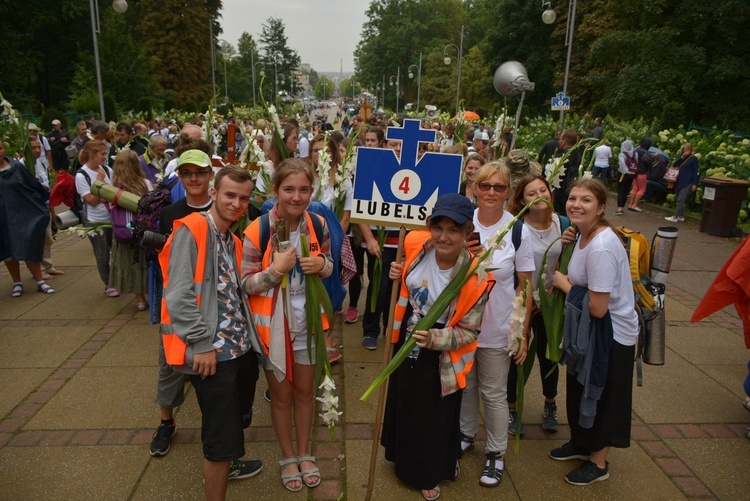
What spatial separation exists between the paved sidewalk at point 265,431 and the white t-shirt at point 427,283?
125 centimetres

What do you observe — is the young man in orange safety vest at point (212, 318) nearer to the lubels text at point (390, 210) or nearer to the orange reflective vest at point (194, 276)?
the orange reflective vest at point (194, 276)

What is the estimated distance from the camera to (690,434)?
4.27 metres

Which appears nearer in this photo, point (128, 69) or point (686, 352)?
point (686, 352)

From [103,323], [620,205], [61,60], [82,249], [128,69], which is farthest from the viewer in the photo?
[61,60]

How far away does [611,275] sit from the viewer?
3.27m

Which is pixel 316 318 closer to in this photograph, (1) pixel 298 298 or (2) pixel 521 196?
(1) pixel 298 298

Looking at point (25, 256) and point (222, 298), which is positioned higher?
point (222, 298)

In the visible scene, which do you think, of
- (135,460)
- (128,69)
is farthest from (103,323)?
(128,69)

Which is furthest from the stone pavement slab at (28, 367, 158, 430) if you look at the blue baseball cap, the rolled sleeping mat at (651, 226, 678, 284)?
the rolled sleeping mat at (651, 226, 678, 284)

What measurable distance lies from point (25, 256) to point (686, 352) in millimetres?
7709

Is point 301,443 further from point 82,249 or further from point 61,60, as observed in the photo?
point 61,60

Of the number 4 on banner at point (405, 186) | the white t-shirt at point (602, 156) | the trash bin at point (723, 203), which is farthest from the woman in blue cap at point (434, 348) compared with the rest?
the white t-shirt at point (602, 156)

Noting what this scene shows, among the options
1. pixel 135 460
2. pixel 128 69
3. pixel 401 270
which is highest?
pixel 128 69

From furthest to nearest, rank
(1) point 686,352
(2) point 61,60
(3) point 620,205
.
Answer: (2) point 61,60, (3) point 620,205, (1) point 686,352
